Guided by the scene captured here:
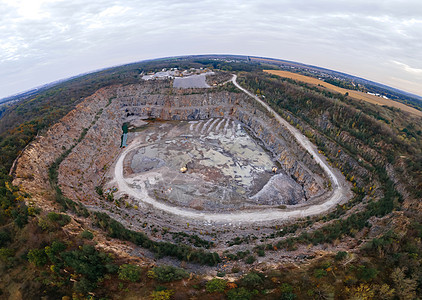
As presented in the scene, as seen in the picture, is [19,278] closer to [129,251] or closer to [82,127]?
[129,251]

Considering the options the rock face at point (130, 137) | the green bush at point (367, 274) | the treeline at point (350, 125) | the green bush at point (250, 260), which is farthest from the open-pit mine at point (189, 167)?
the green bush at point (367, 274)

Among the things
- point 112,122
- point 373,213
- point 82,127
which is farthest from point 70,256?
point 112,122

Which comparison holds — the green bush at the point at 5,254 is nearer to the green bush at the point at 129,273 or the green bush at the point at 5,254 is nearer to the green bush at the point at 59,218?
the green bush at the point at 59,218

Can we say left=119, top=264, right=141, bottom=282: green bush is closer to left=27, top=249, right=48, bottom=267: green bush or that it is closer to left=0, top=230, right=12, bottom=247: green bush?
left=27, top=249, right=48, bottom=267: green bush

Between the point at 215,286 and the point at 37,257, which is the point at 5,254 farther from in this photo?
the point at 215,286

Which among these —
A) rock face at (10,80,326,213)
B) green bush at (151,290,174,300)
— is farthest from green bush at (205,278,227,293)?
rock face at (10,80,326,213)

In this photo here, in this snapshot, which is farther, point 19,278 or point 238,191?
point 238,191

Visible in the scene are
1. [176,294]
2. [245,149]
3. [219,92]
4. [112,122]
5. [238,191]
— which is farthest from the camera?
[219,92]
